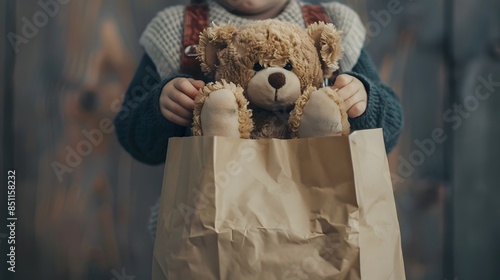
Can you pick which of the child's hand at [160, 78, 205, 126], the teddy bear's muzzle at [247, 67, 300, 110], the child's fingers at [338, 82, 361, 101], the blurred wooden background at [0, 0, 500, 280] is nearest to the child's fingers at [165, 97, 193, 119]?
the child's hand at [160, 78, 205, 126]

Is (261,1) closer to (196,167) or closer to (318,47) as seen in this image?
(318,47)

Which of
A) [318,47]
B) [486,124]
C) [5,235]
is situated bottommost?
[5,235]

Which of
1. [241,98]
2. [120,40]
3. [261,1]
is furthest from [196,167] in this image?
[120,40]

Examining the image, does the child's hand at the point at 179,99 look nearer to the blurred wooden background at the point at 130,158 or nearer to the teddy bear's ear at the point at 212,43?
the teddy bear's ear at the point at 212,43

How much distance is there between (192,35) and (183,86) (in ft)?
0.51

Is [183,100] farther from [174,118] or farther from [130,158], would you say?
[130,158]

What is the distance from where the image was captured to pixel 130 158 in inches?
53.0

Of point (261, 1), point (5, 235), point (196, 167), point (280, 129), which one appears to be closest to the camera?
point (196, 167)

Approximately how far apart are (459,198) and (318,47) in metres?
0.62

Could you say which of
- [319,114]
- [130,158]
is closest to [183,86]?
[319,114]

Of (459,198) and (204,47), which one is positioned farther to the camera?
(459,198)

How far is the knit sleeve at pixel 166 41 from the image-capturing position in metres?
Answer: 1.02

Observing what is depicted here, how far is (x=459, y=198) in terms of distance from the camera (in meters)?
1.34

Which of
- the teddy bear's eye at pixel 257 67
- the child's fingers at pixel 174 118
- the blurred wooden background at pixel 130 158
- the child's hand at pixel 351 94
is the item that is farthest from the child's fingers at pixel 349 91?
the blurred wooden background at pixel 130 158
